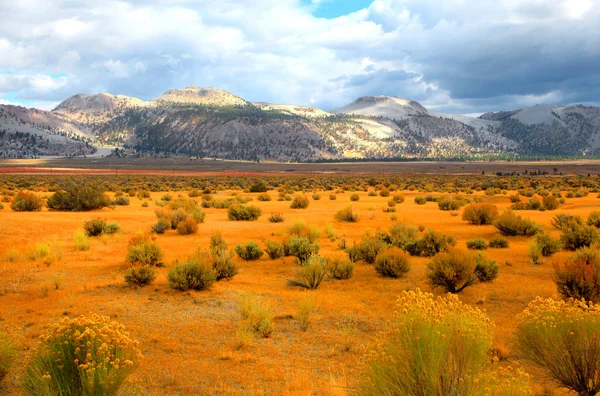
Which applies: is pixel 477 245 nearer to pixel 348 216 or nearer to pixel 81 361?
pixel 348 216

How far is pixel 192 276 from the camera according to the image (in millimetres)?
11984

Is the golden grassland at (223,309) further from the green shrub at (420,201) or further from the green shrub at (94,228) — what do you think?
the green shrub at (420,201)

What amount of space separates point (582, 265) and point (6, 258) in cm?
1674

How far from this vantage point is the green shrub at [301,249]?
15.6 meters

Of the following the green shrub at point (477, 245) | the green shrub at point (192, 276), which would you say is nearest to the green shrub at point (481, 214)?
the green shrub at point (477, 245)

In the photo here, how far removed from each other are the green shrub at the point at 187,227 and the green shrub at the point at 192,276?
925 cm

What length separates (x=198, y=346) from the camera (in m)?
8.22

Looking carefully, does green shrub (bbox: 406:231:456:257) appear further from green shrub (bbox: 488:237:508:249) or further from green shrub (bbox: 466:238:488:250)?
green shrub (bbox: 488:237:508:249)

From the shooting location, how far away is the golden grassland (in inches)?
274

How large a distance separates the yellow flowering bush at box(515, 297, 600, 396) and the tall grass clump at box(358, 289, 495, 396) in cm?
138

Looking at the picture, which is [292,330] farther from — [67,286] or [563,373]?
[67,286]

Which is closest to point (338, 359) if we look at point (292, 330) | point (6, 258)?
point (292, 330)

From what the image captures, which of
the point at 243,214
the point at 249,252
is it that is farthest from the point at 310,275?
the point at 243,214

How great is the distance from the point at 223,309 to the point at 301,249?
5648mm
